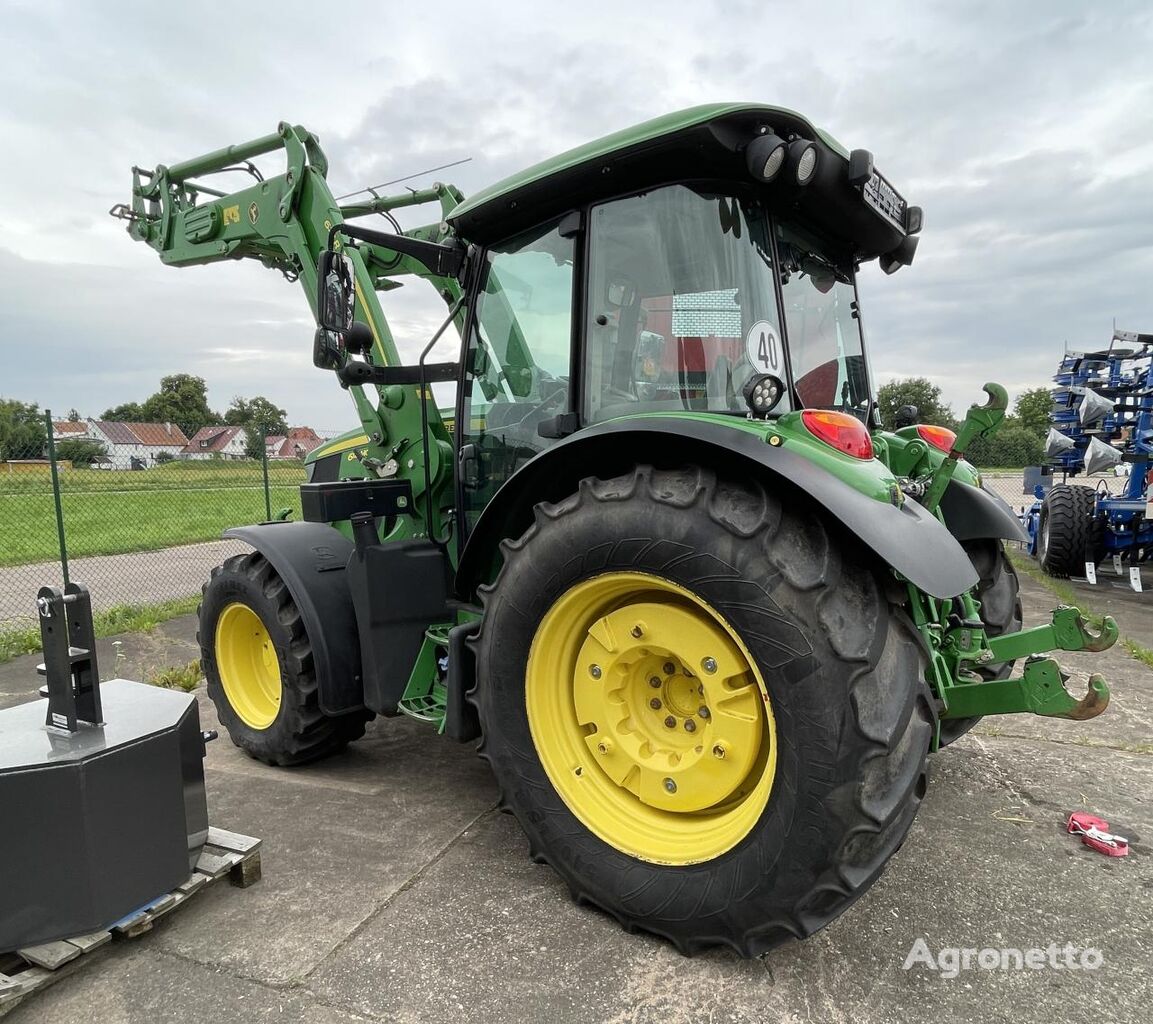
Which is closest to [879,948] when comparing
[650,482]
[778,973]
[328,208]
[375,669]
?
[778,973]

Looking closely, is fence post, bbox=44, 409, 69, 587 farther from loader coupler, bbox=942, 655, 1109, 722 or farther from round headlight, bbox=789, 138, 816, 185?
loader coupler, bbox=942, 655, 1109, 722

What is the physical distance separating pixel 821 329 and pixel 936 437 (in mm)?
1106

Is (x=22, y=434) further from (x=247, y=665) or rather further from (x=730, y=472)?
(x=730, y=472)

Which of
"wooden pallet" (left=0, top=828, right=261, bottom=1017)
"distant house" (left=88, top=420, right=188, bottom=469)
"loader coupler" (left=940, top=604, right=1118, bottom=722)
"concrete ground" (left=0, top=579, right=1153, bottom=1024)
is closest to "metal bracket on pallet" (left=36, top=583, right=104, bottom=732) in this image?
"wooden pallet" (left=0, top=828, right=261, bottom=1017)

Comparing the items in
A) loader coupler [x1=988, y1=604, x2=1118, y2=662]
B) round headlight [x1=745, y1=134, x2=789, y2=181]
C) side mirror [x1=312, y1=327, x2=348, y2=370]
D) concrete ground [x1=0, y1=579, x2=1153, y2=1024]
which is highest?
round headlight [x1=745, y1=134, x2=789, y2=181]

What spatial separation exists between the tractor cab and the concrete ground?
140 cm

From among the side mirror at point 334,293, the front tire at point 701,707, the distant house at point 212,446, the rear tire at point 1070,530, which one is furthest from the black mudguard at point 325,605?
the rear tire at point 1070,530

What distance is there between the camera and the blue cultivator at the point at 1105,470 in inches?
333

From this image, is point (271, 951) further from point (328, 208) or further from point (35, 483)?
point (35, 483)

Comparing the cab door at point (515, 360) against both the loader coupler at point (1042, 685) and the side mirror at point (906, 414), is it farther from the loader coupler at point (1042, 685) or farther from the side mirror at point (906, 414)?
the side mirror at point (906, 414)

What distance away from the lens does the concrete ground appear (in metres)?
1.91

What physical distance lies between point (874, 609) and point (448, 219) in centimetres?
211

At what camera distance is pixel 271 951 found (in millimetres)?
2127

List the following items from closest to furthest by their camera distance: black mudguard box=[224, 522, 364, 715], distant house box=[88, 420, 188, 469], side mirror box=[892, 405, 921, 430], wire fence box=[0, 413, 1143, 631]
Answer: black mudguard box=[224, 522, 364, 715]
side mirror box=[892, 405, 921, 430]
wire fence box=[0, 413, 1143, 631]
distant house box=[88, 420, 188, 469]
